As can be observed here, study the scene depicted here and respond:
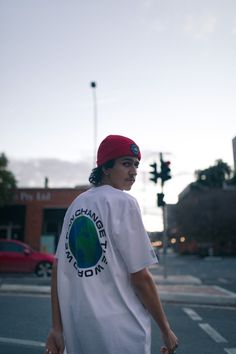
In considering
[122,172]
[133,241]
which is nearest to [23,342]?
[122,172]

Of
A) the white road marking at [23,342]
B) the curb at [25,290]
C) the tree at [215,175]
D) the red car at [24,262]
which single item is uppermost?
the tree at [215,175]

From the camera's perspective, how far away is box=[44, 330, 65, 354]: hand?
5.56ft

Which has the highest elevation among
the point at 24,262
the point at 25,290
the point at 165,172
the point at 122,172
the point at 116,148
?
the point at 165,172

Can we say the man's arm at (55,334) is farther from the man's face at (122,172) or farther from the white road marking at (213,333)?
the white road marking at (213,333)

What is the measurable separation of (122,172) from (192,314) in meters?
6.06

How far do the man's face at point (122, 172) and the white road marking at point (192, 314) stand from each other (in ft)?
18.2

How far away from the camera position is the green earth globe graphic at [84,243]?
1.63 metres

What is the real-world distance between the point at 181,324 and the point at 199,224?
1525 inches

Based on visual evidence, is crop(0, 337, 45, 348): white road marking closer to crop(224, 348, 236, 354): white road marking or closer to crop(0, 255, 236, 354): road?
crop(0, 255, 236, 354): road

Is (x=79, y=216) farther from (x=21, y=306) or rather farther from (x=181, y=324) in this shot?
(x=21, y=306)

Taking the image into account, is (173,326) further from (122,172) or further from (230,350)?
(122,172)

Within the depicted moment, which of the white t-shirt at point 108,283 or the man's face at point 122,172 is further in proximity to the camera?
the man's face at point 122,172

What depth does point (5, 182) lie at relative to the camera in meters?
23.9

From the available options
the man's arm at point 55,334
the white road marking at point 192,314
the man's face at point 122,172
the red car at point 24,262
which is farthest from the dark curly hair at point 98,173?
the red car at point 24,262
